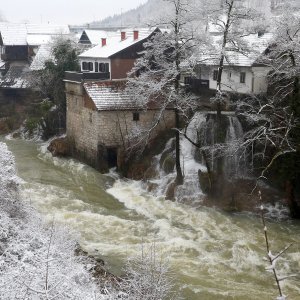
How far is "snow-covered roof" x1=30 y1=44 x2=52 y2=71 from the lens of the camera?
1754 inches

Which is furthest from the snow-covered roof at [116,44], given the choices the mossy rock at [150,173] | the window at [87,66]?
the mossy rock at [150,173]

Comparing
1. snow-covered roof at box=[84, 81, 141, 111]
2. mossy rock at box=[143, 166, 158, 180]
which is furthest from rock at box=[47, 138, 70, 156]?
mossy rock at box=[143, 166, 158, 180]

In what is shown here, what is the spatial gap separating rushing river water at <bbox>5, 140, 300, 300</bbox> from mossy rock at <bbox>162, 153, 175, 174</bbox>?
1906 mm

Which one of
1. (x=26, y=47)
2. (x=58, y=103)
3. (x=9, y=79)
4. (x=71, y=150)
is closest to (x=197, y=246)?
(x=71, y=150)

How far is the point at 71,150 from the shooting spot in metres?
32.0

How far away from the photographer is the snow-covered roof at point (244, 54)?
70.7ft

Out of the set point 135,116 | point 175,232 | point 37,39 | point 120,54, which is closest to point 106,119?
point 135,116

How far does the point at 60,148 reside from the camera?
3219 cm

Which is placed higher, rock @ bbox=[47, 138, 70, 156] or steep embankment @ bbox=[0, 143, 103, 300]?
steep embankment @ bbox=[0, 143, 103, 300]

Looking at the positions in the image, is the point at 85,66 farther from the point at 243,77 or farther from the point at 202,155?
the point at 202,155

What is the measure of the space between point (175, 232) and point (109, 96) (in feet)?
40.7

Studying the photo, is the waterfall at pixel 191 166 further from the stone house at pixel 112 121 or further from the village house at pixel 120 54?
the village house at pixel 120 54

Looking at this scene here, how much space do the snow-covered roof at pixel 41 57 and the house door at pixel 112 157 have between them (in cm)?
1909

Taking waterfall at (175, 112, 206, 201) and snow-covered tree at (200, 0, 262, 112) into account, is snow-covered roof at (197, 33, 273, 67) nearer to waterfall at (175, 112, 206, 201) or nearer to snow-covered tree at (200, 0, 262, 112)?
snow-covered tree at (200, 0, 262, 112)
